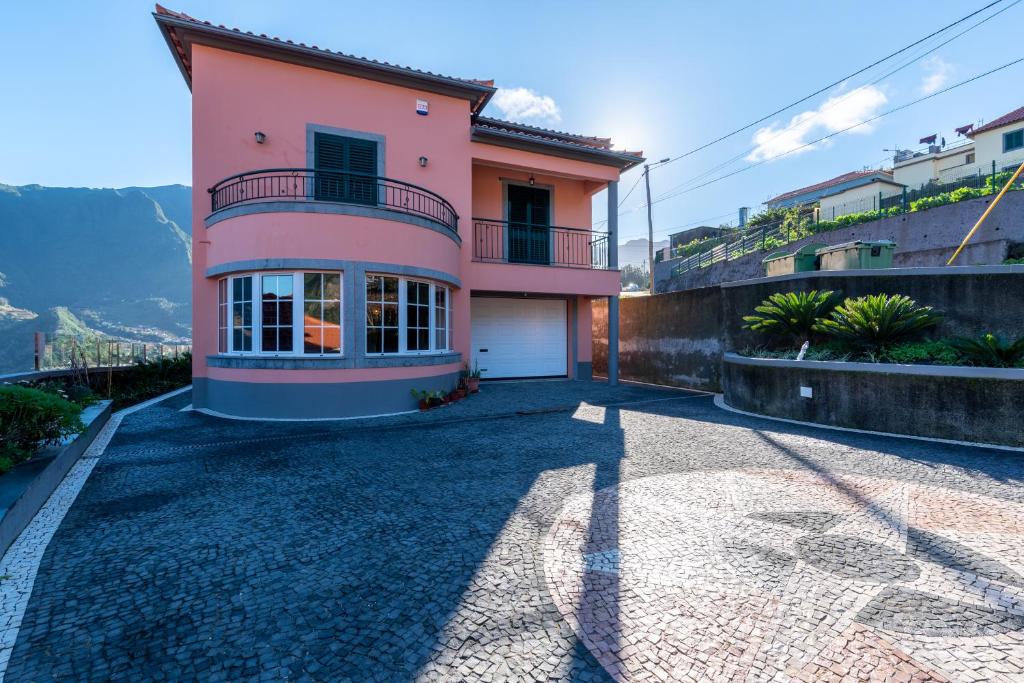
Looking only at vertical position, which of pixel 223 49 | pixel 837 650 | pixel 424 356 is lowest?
pixel 837 650

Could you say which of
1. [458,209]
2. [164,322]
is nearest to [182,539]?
[458,209]

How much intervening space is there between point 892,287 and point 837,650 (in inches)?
297

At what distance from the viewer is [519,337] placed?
42.0 ft

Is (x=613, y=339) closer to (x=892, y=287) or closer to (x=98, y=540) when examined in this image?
(x=892, y=287)

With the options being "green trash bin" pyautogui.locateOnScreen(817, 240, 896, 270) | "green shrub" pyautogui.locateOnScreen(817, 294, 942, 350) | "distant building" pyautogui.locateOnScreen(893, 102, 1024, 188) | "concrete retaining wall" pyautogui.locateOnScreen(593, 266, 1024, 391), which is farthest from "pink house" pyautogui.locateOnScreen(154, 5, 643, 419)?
"distant building" pyautogui.locateOnScreen(893, 102, 1024, 188)

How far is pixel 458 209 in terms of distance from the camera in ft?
34.8

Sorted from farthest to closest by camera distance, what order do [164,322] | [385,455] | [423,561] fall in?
[164,322]
[385,455]
[423,561]

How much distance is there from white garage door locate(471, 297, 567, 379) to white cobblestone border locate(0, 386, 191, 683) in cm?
836

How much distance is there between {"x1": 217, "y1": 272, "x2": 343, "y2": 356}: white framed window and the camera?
7734 mm

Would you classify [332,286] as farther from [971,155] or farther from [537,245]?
[971,155]

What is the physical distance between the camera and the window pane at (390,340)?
327 inches

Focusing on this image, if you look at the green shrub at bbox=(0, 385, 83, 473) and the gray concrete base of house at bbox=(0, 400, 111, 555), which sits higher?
the green shrub at bbox=(0, 385, 83, 473)

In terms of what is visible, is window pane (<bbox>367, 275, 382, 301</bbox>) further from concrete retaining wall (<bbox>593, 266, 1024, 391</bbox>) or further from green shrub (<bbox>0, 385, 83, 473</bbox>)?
concrete retaining wall (<bbox>593, 266, 1024, 391</bbox>)

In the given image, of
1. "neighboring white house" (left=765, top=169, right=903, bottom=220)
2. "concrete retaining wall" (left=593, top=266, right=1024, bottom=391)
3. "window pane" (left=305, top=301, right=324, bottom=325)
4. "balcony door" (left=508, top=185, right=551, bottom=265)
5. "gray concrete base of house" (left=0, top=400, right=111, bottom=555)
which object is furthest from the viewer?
"neighboring white house" (left=765, top=169, right=903, bottom=220)
